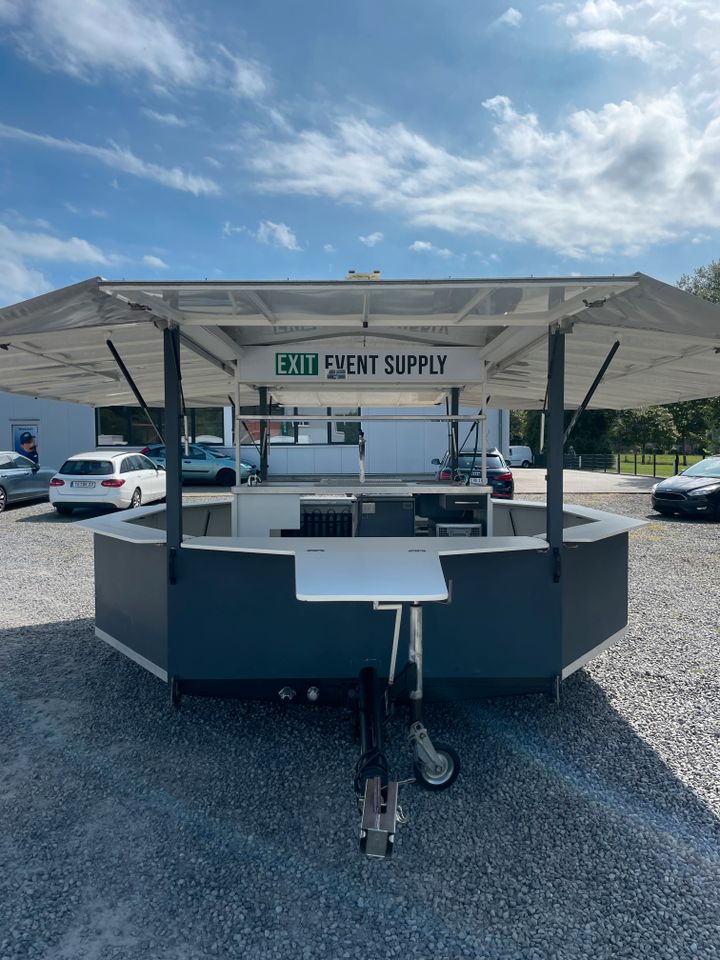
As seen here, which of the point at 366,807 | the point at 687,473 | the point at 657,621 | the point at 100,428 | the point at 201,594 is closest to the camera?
the point at 366,807

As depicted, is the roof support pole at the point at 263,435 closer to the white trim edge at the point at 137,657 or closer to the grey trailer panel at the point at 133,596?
the grey trailer panel at the point at 133,596

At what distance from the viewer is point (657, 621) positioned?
5957mm

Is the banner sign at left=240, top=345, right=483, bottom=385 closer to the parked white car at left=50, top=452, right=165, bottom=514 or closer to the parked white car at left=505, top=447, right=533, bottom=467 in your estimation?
the parked white car at left=50, top=452, right=165, bottom=514

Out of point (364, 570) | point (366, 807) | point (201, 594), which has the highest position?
point (364, 570)

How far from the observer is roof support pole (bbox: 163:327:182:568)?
11.1 feet

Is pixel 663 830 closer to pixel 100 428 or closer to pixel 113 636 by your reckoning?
pixel 113 636

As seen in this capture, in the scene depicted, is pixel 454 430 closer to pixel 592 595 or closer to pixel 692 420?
pixel 592 595

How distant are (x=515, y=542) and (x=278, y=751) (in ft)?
5.79

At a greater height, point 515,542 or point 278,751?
point 515,542

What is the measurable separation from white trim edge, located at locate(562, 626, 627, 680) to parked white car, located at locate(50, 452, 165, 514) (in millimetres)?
11305

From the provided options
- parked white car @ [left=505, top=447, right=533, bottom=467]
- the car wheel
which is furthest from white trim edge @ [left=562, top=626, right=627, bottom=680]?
parked white car @ [left=505, top=447, right=533, bottom=467]

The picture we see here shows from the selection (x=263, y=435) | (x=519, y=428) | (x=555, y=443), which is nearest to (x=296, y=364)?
(x=263, y=435)

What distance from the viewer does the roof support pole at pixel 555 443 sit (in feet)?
11.2

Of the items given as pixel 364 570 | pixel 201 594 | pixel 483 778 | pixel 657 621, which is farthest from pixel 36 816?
pixel 657 621
